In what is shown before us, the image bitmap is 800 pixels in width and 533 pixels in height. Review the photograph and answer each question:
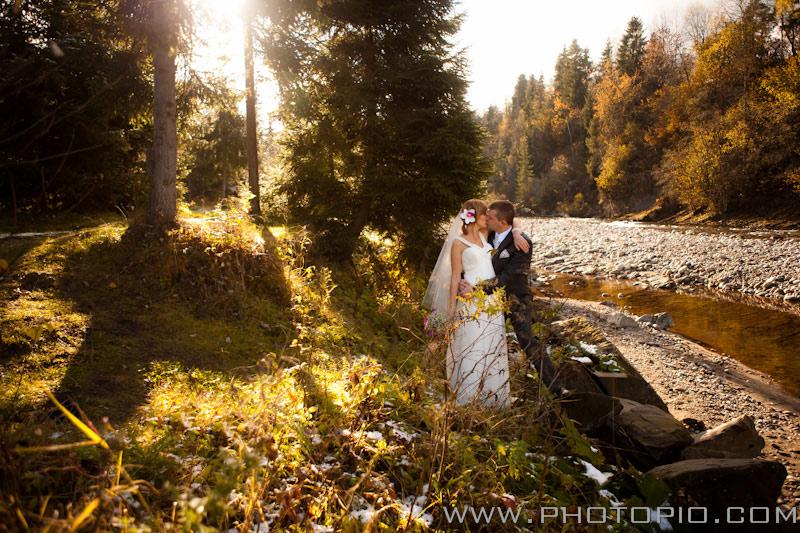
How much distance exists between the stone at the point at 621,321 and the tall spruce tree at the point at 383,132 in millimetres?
5040

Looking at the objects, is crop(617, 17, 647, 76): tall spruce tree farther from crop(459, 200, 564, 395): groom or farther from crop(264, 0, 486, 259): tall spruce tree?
crop(459, 200, 564, 395): groom

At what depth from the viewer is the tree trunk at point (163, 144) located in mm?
7031

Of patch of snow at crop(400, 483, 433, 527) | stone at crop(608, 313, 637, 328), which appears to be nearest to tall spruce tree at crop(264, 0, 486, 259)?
stone at crop(608, 313, 637, 328)

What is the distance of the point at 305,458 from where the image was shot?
3424 mm

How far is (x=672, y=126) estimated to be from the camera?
43.4m

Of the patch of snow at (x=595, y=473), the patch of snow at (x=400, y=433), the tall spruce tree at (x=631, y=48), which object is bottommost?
the patch of snow at (x=595, y=473)

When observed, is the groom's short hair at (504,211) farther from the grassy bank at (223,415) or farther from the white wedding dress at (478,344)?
the grassy bank at (223,415)

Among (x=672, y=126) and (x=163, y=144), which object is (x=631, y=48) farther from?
(x=163, y=144)

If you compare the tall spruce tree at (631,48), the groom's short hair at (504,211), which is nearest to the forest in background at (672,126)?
the tall spruce tree at (631,48)

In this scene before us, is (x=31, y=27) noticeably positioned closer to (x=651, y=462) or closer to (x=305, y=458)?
(x=305, y=458)

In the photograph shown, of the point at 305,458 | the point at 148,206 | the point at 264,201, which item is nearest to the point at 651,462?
the point at 305,458

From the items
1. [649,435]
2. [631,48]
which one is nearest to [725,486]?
[649,435]

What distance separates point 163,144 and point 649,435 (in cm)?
795

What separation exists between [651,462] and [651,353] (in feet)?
17.3
